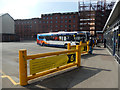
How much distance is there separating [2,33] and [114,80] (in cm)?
5145

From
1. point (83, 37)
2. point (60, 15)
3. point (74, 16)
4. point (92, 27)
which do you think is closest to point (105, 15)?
point (92, 27)

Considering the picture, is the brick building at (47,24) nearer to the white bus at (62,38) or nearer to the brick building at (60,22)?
the brick building at (60,22)

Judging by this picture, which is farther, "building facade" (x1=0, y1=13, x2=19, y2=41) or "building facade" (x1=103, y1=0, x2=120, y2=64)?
"building facade" (x1=0, y1=13, x2=19, y2=41)

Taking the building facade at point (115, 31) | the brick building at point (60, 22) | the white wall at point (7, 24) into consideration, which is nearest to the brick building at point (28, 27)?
the brick building at point (60, 22)

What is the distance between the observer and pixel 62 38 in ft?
58.5

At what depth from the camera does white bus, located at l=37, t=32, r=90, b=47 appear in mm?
16422

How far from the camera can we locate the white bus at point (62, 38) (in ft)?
53.9

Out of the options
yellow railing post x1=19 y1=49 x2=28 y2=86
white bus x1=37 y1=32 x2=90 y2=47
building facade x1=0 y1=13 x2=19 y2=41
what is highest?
building facade x1=0 y1=13 x2=19 y2=41

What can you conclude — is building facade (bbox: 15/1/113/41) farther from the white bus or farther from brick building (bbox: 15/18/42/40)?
the white bus

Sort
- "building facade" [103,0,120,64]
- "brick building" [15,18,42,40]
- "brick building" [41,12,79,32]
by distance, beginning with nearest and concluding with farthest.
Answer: "building facade" [103,0,120,64] → "brick building" [41,12,79,32] → "brick building" [15,18,42,40]

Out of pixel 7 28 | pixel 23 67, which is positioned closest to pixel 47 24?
pixel 7 28

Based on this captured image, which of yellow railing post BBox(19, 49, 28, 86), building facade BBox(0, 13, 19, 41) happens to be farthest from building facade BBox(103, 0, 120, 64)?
building facade BBox(0, 13, 19, 41)

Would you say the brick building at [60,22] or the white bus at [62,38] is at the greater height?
the brick building at [60,22]

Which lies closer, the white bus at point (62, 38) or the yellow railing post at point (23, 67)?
the yellow railing post at point (23, 67)
